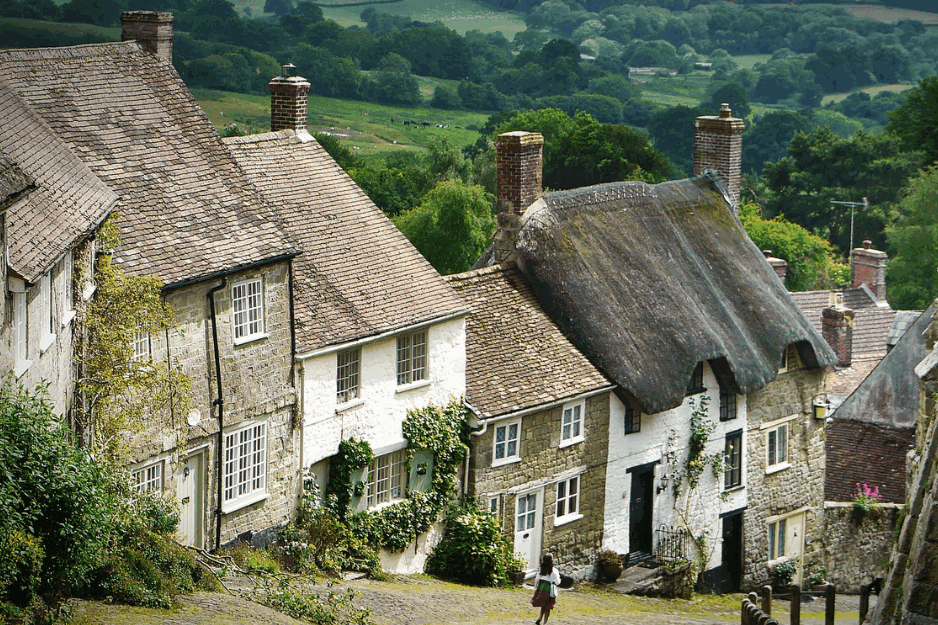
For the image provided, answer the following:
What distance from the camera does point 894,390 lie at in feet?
134

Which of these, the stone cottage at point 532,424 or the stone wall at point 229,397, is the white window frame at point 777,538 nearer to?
the stone cottage at point 532,424

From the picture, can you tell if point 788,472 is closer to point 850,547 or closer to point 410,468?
point 850,547

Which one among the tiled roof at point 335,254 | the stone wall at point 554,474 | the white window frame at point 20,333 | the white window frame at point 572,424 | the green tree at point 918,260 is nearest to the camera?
the white window frame at point 20,333

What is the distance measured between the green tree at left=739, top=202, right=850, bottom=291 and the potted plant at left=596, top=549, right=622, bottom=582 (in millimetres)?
59999

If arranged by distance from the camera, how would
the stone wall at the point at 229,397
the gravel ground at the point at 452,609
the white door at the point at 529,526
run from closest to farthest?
the gravel ground at the point at 452,609 < the stone wall at the point at 229,397 < the white door at the point at 529,526

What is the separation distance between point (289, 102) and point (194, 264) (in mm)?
7768

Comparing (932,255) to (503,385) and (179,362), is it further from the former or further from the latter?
(179,362)

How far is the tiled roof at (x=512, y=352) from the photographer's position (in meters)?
28.4

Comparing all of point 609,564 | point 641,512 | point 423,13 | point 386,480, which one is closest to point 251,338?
point 386,480

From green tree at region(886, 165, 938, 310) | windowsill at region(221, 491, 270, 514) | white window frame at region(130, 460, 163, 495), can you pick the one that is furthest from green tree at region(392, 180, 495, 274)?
white window frame at region(130, 460, 163, 495)

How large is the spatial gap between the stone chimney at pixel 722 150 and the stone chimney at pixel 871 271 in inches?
1117

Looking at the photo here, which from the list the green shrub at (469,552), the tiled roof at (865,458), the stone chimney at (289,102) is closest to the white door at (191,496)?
the green shrub at (469,552)

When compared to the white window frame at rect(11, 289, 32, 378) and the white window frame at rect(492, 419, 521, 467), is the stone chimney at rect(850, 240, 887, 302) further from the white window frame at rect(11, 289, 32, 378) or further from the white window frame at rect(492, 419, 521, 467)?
the white window frame at rect(11, 289, 32, 378)

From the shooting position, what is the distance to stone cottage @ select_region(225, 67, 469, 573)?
25.4 meters
